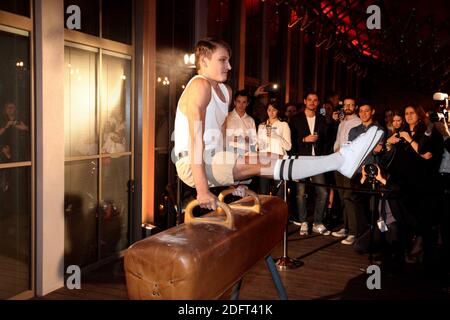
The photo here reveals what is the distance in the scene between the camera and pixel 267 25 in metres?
8.91

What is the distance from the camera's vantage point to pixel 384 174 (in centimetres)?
457

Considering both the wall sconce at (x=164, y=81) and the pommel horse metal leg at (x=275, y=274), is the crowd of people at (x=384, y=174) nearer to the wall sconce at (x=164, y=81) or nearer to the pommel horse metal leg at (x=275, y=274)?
the pommel horse metal leg at (x=275, y=274)

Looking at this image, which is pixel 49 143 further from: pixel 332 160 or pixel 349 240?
pixel 349 240

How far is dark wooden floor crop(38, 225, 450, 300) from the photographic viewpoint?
3779mm

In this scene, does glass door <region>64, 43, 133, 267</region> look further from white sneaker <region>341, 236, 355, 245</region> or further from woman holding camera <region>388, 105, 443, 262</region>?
woman holding camera <region>388, 105, 443, 262</region>

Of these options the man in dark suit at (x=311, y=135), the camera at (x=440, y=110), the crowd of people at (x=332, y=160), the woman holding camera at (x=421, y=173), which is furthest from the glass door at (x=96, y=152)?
A: the camera at (x=440, y=110)

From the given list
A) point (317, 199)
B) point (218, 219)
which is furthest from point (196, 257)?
point (317, 199)

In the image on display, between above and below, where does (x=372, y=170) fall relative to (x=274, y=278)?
above

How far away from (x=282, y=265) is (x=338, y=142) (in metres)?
2.01

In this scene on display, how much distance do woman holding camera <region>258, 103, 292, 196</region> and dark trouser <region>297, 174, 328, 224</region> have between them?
414 millimetres

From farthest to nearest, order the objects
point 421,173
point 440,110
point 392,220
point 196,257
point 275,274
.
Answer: point 440,110 → point 392,220 → point 421,173 → point 275,274 → point 196,257

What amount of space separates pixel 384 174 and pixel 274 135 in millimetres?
1580

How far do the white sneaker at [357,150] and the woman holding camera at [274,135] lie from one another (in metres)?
3.04
